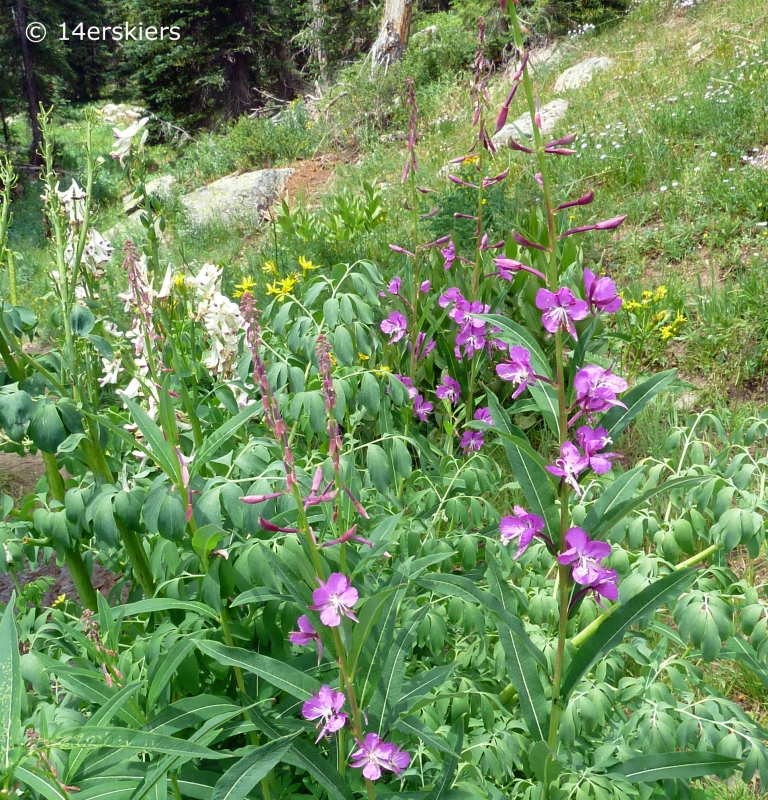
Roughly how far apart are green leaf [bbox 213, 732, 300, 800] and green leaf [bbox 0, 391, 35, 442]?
82 centimetres

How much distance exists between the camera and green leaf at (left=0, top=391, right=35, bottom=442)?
4.65ft

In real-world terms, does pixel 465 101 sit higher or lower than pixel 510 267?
lower

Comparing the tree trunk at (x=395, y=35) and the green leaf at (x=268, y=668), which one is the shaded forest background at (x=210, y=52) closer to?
the tree trunk at (x=395, y=35)

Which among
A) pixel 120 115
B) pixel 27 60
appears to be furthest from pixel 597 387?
pixel 27 60

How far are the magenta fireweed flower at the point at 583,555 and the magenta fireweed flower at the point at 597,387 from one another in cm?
20

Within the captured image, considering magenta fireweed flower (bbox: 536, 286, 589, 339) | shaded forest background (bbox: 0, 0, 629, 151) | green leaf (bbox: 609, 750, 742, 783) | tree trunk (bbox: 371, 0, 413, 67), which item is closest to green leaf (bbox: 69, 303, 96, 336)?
magenta fireweed flower (bbox: 536, 286, 589, 339)

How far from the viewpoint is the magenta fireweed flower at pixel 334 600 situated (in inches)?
→ 39.6

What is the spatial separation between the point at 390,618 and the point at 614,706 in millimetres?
653

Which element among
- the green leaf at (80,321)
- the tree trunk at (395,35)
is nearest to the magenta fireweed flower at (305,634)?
the green leaf at (80,321)

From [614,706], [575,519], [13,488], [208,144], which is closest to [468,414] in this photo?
[575,519]

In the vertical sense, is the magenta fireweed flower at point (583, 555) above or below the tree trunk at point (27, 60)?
below

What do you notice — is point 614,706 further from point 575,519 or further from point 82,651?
point 82,651

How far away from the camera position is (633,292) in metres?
3.72

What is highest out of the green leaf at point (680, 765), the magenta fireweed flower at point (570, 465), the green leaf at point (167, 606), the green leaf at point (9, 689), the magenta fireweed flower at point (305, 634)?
the magenta fireweed flower at point (570, 465)
